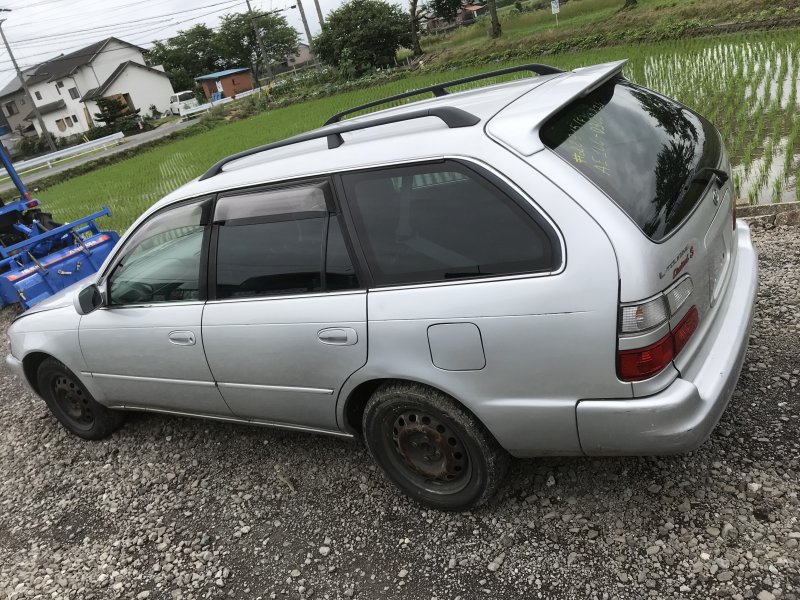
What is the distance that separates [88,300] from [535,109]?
9.64 feet

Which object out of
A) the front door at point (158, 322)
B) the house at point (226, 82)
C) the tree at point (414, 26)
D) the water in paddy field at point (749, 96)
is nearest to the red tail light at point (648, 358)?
the front door at point (158, 322)

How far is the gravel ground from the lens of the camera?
248 cm

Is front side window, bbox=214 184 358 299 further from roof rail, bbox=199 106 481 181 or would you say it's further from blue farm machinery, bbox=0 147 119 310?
blue farm machinery, bbox=0 147 119 310

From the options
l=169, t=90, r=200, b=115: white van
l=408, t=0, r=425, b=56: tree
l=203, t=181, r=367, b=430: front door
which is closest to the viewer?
l=203, t=181, r=367, b=430: front door

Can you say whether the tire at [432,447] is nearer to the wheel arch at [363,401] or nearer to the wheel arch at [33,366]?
the wheel arch at [363,401]

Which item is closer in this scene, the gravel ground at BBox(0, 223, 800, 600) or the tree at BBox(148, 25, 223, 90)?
the gravel ground at BBox(0, 223, 800, 600)

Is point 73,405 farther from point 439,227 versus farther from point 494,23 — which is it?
point 494,23

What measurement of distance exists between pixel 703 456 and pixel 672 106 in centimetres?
180

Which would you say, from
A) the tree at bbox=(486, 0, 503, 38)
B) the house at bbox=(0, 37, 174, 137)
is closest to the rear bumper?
the tree at bbox=(486, 0, 503, 38)

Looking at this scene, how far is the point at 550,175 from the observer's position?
2.33 meters

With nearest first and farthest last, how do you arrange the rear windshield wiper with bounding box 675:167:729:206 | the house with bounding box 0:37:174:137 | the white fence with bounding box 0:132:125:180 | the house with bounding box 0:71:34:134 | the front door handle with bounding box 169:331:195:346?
1. the rear windshield wiper with bounding box 675:167:729:206
2. the front door handle with bounding box 169:331:195:346
3. the white fence with bounding box 0:132:125:180
4. the house with bounding box 0:37:174:137
5. the house with bounding box 0:71:34:134

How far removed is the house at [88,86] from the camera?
57844mm

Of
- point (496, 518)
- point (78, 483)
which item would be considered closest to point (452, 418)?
point (496, 518)

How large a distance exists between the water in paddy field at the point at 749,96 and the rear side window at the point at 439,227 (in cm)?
430
